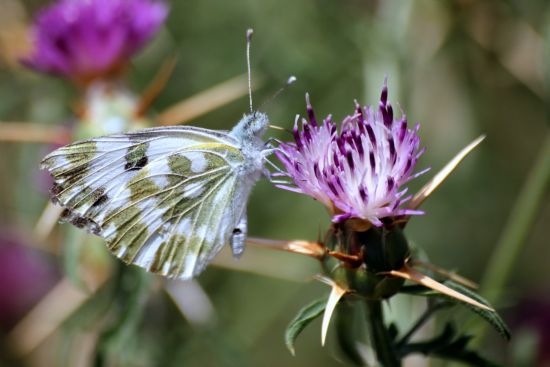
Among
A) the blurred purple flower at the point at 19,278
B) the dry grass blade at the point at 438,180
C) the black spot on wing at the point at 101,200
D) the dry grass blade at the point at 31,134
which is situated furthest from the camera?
the blurred purple flower at the point at 19,278

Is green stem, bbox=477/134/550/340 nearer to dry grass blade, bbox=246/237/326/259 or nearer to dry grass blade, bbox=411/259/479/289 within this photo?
dry grass blade, bbox=411/259/479/289

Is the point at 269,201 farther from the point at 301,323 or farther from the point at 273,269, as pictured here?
the point at 301,323

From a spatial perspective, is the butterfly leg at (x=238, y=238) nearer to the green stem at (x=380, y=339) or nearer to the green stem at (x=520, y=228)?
the green stem at (x=380, y=339)

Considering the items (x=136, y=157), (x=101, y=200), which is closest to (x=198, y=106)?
(x=136, y=157)

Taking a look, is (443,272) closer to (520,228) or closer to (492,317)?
(492,317)

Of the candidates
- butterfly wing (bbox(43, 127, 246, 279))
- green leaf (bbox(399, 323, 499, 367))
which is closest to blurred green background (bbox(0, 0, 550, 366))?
butterfly wing (bbox(43, 127, 246, 279))

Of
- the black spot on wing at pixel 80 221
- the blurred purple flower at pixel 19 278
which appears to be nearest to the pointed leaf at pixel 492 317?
the black spot on wing at pixel 80 221
